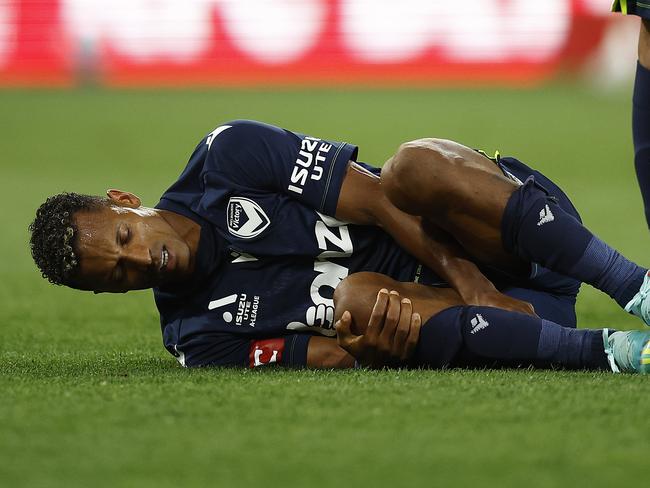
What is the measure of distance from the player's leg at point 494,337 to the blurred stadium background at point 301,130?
3.6 inches

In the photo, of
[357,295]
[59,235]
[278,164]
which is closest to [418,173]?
[357,295]

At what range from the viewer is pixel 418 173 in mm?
2375

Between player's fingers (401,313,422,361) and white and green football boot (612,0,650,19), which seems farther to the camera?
player's fingers (401,313,422,361)

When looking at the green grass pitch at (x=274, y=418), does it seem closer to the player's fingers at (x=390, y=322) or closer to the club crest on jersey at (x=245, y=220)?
the player's fingers at (x=390, y=322)

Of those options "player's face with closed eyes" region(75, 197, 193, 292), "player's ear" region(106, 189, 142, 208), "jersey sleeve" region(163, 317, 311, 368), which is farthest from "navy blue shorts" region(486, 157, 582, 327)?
"player's ear" region(106, 189, 142, 208)

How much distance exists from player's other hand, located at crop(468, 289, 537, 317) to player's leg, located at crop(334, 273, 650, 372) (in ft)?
0.23

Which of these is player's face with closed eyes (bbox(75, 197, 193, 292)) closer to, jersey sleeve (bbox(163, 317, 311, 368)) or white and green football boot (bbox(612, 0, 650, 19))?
jersey sleeve (bbox(163, 317, 311, 368))

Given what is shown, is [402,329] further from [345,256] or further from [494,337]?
[345,256]

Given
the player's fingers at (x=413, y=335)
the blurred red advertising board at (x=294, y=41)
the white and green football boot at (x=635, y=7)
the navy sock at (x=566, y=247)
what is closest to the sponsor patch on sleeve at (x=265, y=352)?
the player's fingers at (x=413, y=335)

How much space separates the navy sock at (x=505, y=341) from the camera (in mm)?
2365

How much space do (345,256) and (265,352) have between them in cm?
31

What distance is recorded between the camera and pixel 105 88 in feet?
40.9

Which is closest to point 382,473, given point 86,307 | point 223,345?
point 223,345

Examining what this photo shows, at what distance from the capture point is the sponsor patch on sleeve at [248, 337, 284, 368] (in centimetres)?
258
